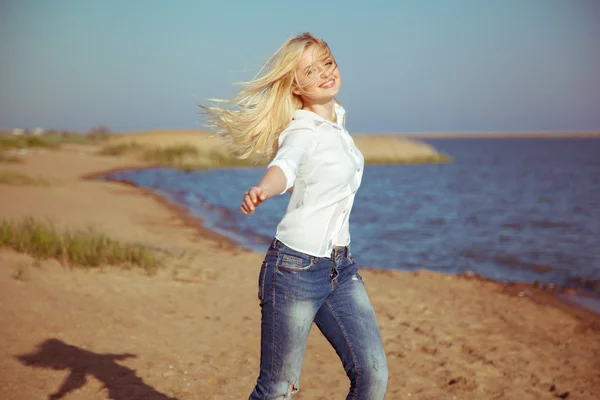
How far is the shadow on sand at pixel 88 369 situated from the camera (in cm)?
476

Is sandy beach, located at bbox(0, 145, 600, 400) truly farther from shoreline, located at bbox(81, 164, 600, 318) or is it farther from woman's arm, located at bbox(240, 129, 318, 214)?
woman's arm, located at bbox(240, 129, 318, 214)

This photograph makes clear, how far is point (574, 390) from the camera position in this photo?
541 cm

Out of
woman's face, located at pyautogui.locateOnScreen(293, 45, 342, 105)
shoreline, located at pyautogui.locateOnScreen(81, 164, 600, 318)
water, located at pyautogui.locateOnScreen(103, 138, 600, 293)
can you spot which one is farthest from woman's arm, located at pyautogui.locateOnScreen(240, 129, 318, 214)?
water, located at pyautogui.locateOnScreen(103, 138, 600, 293)

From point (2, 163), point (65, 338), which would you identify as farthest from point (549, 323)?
point (2, 163)

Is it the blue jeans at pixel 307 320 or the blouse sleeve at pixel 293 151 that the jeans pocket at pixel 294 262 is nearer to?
the blue jeans at pixel 307 320

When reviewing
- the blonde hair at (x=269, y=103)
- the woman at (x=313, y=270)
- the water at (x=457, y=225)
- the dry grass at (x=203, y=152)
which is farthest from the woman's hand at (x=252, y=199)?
the dry grass at (x=203, y=152)

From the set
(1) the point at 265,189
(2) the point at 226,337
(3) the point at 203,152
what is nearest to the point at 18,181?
(2) the point at 226,337

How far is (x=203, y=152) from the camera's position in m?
52.4

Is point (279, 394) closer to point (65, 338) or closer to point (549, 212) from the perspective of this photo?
point (65, 338)

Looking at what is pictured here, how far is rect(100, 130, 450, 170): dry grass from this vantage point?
4825 centimetres

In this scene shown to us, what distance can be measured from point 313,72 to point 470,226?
16079mm

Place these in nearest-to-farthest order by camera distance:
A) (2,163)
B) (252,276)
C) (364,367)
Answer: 1. (364,367)
2. (252,276)
3. (2,163)

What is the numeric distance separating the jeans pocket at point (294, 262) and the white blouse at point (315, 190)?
0.03 metres

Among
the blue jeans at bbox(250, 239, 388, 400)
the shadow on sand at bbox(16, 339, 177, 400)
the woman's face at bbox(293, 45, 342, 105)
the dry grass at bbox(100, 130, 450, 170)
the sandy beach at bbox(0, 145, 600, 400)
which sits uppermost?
the woman's face at bbox(293, 45, 342, 105)
